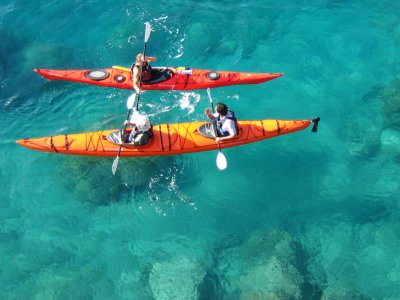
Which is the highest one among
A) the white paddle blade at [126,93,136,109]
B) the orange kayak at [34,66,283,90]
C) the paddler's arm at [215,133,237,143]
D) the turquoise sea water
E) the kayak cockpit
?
the white paddle blade at [126,93,136,109]

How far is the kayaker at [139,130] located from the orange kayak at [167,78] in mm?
2206

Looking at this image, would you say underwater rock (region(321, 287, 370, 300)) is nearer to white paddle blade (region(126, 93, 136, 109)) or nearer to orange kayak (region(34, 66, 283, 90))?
orange kayak (region(34, 66, 283, 90))

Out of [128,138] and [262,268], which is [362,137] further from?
[128,138]

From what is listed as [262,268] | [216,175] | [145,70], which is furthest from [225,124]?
[262,268]

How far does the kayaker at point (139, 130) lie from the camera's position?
10.5m

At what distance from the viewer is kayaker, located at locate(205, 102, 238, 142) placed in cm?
1095

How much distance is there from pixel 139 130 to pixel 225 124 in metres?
2.35

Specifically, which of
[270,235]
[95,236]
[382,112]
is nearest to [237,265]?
[270,235]

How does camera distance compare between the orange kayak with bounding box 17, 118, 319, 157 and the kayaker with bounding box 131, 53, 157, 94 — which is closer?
the orange kayak with bounding box 17, 118, 319, 157

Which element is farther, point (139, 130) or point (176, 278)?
point (139, 130)

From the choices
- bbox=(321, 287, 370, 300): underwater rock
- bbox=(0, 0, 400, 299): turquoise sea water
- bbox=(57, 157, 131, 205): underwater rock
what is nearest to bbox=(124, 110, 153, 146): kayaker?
bbox=(0, 0, 400, 299): turquoise sea water

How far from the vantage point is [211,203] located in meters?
11.7

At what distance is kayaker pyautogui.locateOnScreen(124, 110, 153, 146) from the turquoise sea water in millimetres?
1245

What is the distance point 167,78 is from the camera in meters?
12.8
